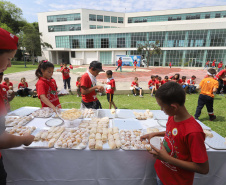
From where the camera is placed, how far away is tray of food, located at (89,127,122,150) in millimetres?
1576

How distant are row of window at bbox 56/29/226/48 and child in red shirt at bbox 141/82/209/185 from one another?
30654 millimetres

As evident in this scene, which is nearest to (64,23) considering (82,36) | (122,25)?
(82,36)

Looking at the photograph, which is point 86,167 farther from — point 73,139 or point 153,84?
point 153,84

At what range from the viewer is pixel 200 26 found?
26875 mm

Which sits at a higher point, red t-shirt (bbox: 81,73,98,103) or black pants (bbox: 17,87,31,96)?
red t-shirt (bbox: 81,73,98,103)

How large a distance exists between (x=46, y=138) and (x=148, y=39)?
33.3 m

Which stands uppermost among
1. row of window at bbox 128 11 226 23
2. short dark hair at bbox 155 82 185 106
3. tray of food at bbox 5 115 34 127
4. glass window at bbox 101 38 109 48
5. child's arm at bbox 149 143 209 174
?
row of window at bbox 128 11 226 23

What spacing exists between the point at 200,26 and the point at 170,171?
34.0 meters

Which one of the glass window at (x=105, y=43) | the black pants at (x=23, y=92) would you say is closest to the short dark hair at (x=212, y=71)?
the black pants at (x=23, y=92)

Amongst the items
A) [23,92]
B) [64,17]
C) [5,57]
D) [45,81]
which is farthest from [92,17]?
[5,57]

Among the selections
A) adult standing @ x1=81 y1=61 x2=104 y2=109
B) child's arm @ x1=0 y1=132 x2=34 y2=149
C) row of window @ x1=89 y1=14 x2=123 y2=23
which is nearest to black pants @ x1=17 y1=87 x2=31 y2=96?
adult standing @ x1=81 y1=61 x2=104 y2=109

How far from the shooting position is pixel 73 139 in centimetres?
166

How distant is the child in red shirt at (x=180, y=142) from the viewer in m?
1.05

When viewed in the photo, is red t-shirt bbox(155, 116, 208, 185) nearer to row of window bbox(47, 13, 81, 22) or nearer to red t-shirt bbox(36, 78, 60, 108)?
red t-shirt bbox(36, 78, 60, 108)
